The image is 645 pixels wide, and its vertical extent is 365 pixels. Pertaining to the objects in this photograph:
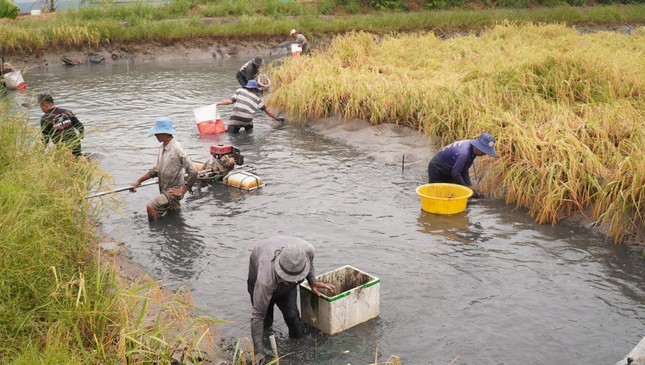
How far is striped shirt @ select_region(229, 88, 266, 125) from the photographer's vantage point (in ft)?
46.2

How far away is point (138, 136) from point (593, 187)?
29.4 ft

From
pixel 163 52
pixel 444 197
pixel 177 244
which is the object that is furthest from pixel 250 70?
pixel 163 52

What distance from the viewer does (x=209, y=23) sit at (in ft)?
102

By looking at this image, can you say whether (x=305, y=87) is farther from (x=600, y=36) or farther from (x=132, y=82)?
(x=600, y=36)

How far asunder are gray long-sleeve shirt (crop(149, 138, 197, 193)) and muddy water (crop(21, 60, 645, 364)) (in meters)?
0.56

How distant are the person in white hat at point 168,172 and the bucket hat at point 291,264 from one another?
142 inches

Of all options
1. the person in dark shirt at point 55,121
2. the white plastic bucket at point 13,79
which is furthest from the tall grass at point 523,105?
the white plastic bucket at point 13,79

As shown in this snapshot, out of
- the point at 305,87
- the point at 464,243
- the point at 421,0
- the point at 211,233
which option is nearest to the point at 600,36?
the point at 305,87

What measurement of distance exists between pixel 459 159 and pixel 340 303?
152 inches

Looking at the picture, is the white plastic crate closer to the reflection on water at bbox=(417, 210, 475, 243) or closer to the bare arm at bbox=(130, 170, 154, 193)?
the reflection on water at bbox=(417, 210, 475, 243)

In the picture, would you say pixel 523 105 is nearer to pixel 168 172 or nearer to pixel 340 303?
pixel 168 172

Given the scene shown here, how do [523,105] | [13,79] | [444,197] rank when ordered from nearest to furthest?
[444,197] → [523,105] → [13,79]

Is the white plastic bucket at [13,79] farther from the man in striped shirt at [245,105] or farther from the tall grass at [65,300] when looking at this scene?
the tall grass at [65,300]

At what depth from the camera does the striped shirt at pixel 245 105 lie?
554 inches
